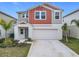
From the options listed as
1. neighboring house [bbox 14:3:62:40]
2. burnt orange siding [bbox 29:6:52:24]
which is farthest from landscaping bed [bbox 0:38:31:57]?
burnt orange siding [bbox 29:6:52:24]

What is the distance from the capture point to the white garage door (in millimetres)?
28016

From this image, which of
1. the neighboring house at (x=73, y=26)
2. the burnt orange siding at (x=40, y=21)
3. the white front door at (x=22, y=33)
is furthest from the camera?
the burnt orange siding at (x=40, y=21)

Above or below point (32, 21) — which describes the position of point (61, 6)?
above

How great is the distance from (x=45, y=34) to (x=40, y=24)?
179 cm

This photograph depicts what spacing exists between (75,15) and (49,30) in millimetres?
5619

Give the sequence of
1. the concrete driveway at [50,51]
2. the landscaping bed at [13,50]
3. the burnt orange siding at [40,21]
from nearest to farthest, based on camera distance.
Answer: the concrete driveway at [50,51]
the landscaping bed at [13,50]
the burnt orange siding at [40,21]

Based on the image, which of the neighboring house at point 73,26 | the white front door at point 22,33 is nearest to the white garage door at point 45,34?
the white front door at point 22,33

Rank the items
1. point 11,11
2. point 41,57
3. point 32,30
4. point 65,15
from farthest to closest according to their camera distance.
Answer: point 65,15, point 11,11, point 32,30, point 41,57

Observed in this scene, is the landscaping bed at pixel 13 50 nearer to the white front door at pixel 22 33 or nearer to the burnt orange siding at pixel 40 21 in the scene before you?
the white front door at pixel 22 33

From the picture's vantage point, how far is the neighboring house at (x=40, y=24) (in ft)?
91.8

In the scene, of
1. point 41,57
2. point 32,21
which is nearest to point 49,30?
point 32,21

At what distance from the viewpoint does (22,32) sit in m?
28.9

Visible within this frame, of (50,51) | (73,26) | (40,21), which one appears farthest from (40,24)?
(50,51)

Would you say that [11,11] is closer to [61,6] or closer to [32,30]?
[32,30]
